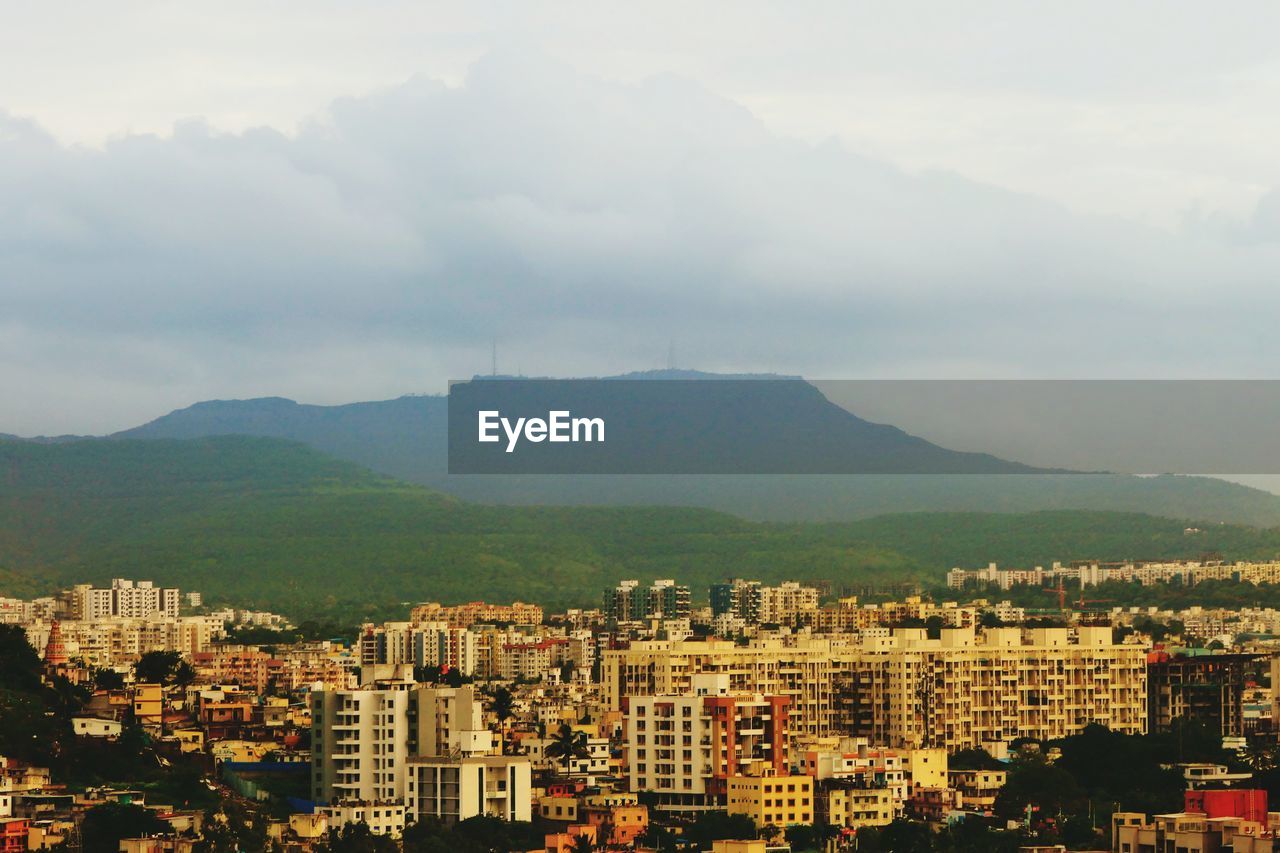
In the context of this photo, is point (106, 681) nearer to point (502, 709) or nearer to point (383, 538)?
point (502, 709)

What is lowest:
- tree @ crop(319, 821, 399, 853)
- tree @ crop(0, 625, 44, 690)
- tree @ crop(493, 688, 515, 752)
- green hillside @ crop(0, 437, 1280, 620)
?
tree @ crop(319, 821, 399, 853)

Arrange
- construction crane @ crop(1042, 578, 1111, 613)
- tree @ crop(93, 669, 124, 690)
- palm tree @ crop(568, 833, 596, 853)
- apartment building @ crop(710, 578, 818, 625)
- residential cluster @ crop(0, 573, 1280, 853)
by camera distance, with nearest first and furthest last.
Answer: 1. palm tree @ crop(568, 833, 596, 853)
2. residential cluster @ crop(0, 573, 1280, 853)
3. tree @ crop(93, 669, 124, 690)
4. apartment building @ crop(710, 578, 818, 625)
5. construction crane @ crop(1042, 578, 1111, 613)

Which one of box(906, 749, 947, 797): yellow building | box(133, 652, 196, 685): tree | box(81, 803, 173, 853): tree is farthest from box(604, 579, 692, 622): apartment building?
box(81, 803, 173, 853): tree

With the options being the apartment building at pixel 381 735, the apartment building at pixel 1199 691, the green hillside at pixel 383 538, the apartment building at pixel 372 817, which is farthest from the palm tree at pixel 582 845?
the green hillside at pixel 383 538

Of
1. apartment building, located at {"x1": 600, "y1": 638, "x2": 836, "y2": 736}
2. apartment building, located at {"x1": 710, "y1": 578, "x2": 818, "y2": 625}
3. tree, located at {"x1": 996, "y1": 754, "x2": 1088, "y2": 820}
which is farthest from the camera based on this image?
apartment building, located at {"x1": 710, "y1": 578, "x2": 818, "y2": 625}

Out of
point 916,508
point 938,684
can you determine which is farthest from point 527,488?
point 938,684

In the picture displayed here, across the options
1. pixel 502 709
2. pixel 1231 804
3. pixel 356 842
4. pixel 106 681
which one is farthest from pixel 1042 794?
pixel 106 681

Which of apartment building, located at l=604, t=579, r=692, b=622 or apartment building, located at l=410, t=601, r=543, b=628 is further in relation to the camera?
apartment building, located at l=410, t=601, r=543, b=628

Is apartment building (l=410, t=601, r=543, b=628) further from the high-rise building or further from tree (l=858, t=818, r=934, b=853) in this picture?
tree (l=858, t=818, r=934, b=853)
